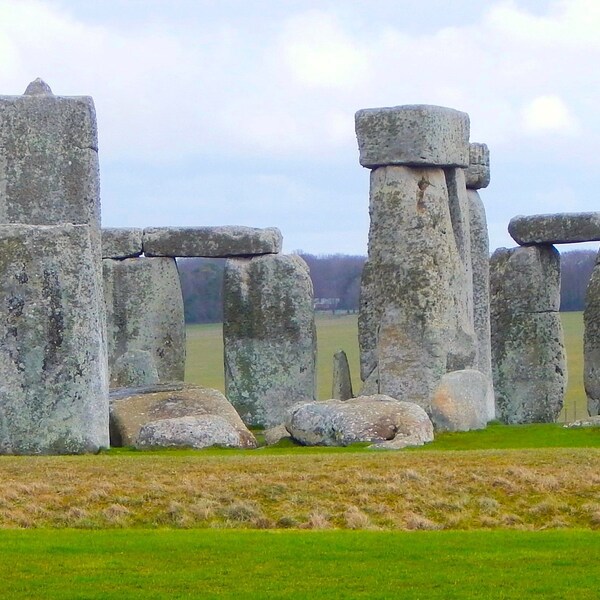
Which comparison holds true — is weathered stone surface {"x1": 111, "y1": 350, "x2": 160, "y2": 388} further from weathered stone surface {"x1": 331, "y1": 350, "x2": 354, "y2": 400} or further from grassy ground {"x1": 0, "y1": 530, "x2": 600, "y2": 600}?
grassy ground {"x1": 0, "y1": 530, "x2": 600, "y2": 600}

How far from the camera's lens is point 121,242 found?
1540 inches

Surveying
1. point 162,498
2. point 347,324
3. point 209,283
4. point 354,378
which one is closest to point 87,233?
point 162,498

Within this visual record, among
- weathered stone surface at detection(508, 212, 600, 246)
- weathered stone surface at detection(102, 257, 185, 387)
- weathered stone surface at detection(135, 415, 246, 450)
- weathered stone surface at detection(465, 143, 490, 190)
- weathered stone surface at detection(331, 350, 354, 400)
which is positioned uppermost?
weathered stone surface at detection(465, 143, 490, 190)

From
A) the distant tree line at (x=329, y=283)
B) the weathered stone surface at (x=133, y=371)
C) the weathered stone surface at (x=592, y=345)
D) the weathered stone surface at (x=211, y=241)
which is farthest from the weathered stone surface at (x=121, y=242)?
the distant tree line at (x=329, y=283)

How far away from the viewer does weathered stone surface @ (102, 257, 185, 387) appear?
39.0 metres

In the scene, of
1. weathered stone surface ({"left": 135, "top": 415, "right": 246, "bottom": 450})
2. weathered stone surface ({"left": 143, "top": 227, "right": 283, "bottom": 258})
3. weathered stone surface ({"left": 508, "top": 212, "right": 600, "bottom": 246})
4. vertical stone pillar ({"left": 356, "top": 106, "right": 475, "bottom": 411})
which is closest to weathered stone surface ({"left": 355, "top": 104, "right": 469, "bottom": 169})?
vertical stone pillar ({"left": 356, "top": 106, "right": 475, "bottom": 411})

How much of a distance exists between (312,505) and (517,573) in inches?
149

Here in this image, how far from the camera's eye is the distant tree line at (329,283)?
216ft

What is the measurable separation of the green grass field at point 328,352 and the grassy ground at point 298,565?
31.1 m

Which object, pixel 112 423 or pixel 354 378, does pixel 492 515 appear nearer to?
pixel 112 423

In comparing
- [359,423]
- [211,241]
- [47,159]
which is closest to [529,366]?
[211,241]

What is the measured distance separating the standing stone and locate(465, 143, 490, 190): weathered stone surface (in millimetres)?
2009

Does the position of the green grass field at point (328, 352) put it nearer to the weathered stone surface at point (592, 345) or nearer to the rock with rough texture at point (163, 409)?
the weathered stone surface at point (592, 345)

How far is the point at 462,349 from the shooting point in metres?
30.5
